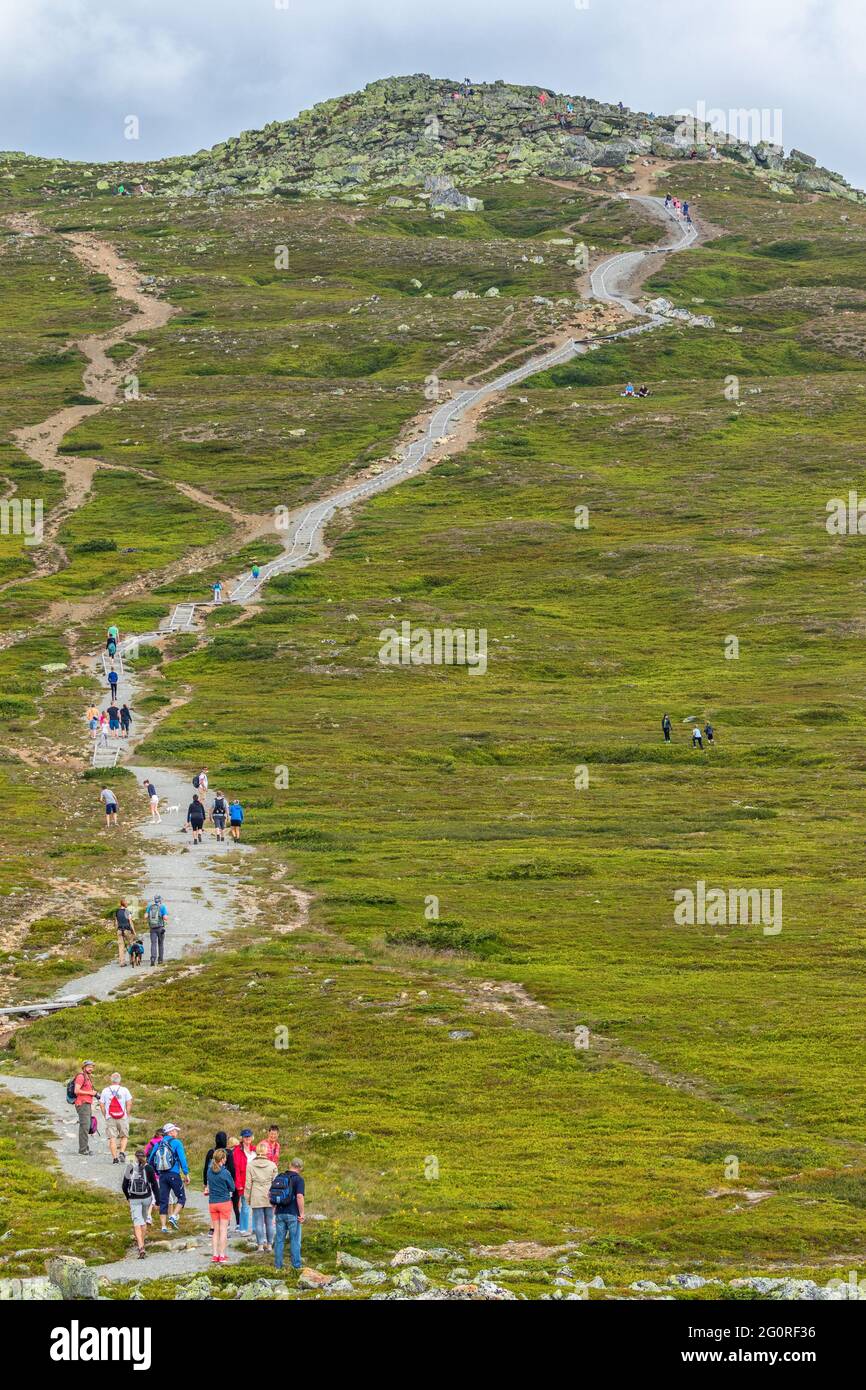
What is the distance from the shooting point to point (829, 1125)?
37250 mm

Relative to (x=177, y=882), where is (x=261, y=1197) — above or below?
below

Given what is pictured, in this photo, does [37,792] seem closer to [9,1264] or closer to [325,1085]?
[325,1085]

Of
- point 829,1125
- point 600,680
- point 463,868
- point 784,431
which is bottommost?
point 829,1125

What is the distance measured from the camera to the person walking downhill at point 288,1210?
1075 inches

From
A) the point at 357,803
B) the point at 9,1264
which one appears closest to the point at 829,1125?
the point at 9,1264

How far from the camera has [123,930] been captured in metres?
51.2

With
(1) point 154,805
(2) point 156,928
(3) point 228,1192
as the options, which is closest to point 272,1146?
(3) point 228,1192

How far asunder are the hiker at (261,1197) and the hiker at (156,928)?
Answer: 22.5 meters

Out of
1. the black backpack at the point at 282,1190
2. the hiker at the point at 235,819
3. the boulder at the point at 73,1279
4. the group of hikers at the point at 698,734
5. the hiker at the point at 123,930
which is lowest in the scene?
the boulder at the point at 73,1279

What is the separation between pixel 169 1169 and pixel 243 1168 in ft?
6.21

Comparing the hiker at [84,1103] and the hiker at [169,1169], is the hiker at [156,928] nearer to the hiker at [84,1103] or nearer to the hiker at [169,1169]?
the hiker at [84,1103]

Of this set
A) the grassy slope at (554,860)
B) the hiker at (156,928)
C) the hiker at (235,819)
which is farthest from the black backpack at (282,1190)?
the hiker at (235,819)

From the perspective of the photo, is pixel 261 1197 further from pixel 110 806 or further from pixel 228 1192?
pixel 110 806
